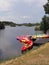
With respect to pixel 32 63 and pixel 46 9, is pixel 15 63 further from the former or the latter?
pixel 46 9

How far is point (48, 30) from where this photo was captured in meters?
72.6

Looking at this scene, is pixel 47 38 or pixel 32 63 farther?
pixel 47 38

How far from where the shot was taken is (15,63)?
13.1 m

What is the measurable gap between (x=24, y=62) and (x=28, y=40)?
95.2ft

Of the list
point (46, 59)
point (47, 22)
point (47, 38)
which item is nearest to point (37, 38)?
point (47, 38)

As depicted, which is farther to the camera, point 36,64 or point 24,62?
point 24,62

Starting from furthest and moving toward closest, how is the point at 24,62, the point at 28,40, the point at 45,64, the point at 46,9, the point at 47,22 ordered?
the point at 47,22 < the point at 46,9 < the point at 28,40 < the point at 24,62 < the point at 45,64

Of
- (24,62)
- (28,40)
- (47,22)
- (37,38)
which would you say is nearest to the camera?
(24,62)

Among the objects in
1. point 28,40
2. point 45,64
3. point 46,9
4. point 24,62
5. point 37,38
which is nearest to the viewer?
point 45,64

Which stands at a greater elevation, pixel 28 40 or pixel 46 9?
pixel 46 9

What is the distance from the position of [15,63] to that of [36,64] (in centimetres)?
147

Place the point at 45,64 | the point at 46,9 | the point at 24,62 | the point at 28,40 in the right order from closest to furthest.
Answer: the point at 45,64 → the point at 24,62 → the point at 28,40 → the point at 46,9

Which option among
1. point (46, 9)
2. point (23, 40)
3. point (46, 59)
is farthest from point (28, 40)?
point (46, 59)

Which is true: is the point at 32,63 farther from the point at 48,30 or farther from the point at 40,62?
the point at 48,30
